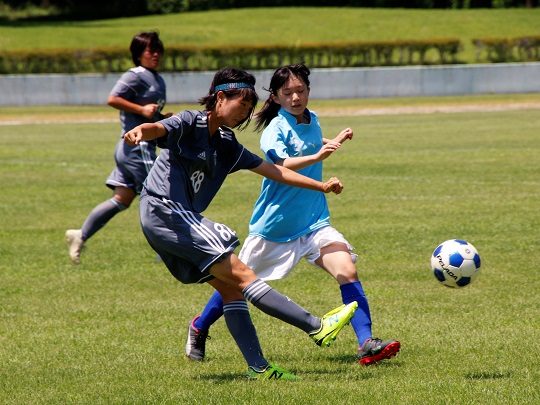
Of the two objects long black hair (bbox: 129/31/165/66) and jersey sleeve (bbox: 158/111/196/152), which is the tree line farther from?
jersey sleeve (bbox: 158/111/196/152)

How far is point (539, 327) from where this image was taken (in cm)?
614

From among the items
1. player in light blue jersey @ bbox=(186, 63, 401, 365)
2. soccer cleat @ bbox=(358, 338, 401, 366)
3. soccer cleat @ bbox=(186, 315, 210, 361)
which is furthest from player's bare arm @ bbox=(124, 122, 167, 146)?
soccer cleat @ bbox=(358, 338, 401, 366)

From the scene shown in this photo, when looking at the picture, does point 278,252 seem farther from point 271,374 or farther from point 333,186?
point 271,374

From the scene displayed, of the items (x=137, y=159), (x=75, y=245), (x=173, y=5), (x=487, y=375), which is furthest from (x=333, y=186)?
(x=173, y=5)

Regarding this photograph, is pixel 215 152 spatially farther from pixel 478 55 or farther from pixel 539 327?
pixel 478 55

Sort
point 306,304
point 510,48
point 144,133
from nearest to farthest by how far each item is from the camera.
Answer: point 144,133, point 306,304, point 510,48

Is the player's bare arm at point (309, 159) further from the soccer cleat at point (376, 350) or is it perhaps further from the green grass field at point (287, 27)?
the green grass field at point (287, 27)

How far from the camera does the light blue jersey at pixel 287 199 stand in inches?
228

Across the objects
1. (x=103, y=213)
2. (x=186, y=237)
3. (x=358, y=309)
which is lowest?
(x=103, y=213)

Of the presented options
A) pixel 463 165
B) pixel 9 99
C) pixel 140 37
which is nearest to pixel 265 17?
pixel 9 99

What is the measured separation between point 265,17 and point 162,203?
54.0m

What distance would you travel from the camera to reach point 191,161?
198 inches

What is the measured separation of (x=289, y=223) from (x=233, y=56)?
1330 inches

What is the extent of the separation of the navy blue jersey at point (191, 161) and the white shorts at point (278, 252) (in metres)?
0.73
